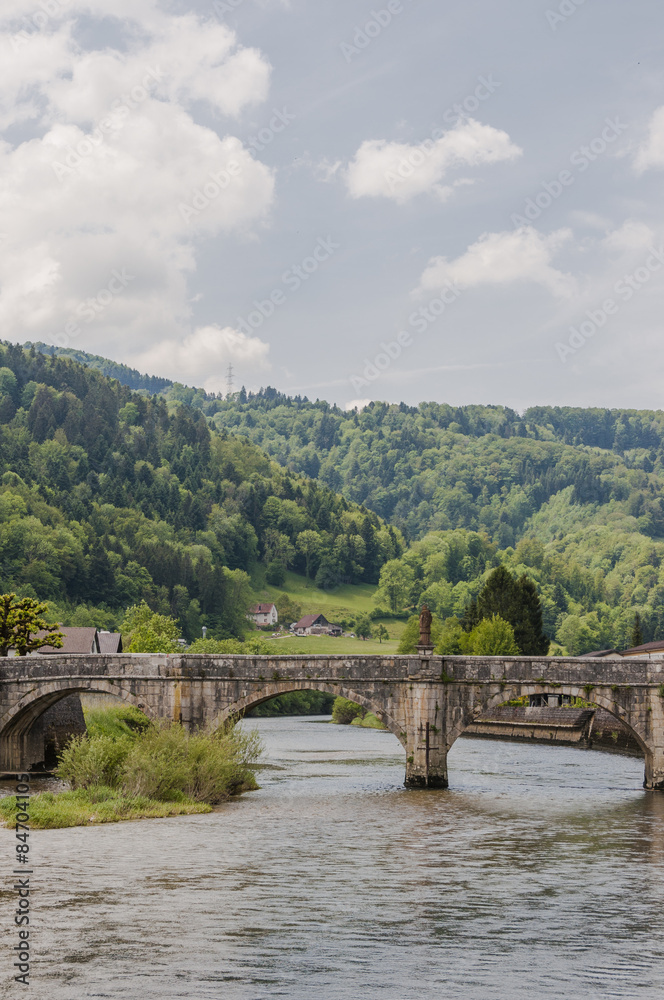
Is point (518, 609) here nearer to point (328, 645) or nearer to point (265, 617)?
point (328, 645)

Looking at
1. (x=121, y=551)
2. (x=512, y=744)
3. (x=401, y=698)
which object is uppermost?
(x=121, y=551)

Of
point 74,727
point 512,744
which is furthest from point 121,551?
point 74,727

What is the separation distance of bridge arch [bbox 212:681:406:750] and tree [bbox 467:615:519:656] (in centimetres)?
4849

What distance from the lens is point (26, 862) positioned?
32.5 metres

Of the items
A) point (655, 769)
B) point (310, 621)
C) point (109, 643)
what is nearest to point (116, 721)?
point (655, 769)

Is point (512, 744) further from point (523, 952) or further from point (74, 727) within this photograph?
point (523, 952)

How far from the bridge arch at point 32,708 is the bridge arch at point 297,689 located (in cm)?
368

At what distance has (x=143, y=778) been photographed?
4400 cm

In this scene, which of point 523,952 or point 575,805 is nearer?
point 523,952

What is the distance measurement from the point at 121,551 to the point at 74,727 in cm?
11987

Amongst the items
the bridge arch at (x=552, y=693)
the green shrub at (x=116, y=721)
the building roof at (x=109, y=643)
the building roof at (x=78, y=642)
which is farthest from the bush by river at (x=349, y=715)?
the bridge arch at (x=552, y=693)

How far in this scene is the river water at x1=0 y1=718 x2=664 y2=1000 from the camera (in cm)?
2205

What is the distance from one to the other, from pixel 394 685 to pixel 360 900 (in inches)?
862

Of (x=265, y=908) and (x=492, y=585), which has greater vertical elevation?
(x=492, y=585)
